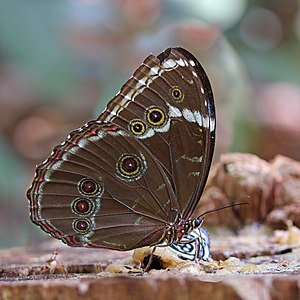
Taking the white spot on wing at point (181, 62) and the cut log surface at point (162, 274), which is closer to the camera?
the cut log surface at point (162, 274)

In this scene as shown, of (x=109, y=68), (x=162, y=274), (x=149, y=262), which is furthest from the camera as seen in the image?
(x=109, y=68)

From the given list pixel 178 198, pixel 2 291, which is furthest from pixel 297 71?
pixel 2 291

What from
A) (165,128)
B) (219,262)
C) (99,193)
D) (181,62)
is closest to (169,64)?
(181,62)

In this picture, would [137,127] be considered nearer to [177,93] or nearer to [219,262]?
[177,93]

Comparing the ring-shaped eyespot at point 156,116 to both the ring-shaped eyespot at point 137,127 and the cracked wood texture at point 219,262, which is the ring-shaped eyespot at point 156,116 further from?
the cracked wood texture at point 219,262

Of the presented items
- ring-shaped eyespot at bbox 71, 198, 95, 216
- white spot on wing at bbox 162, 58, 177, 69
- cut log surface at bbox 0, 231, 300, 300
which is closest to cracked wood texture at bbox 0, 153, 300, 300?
cut log surface at bbox 0, 231, 300, 300

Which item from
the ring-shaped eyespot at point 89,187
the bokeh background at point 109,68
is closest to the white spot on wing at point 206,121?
the ring-shaped eyespot at point 89,187
